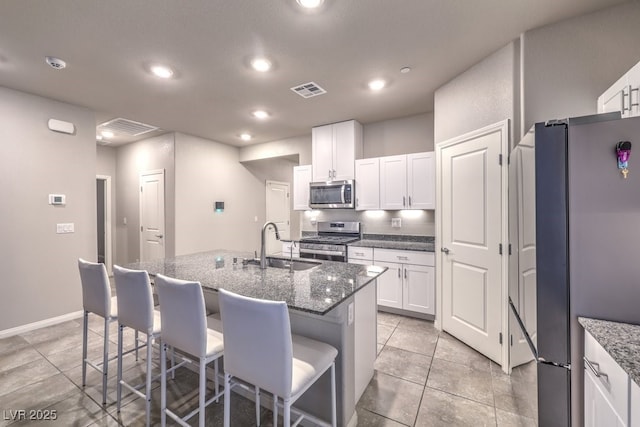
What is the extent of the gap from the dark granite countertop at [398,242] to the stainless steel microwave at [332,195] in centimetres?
60

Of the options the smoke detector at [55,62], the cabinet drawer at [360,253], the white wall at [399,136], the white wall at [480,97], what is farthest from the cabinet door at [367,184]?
the smoke detector at [55,62]

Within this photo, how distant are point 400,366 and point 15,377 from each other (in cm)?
323

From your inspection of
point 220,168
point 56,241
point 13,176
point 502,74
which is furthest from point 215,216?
point 502,74

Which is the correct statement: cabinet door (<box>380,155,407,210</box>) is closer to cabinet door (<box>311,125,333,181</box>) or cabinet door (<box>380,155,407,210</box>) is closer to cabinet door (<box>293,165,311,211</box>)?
cabinet door (<box>311,125,333,181</box>)

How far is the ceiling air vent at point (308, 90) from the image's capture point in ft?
9.96

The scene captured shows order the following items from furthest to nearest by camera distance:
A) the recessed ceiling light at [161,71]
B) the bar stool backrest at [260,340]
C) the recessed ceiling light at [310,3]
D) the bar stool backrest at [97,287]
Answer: the recessed ceiling light at [161,71], the bar stool backrest at [97,287], the recessed ceiling light at [310,3], the bar stool backrest at [260,340]

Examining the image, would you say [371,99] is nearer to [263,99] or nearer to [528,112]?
[263,99]

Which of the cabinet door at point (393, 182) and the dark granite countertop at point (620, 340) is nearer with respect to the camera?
the dark granite countertop at point (620, 340)

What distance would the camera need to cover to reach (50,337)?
299 cm

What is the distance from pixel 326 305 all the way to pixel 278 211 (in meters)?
5.71

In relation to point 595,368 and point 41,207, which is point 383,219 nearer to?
point 595,368

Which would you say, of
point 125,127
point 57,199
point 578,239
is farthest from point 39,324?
point 578,239

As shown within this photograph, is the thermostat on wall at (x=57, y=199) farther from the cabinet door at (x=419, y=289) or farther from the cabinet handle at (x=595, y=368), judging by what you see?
the cabinet handle at (x=595, y=368)

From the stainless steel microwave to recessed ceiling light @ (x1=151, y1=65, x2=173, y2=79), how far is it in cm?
241
